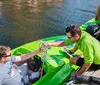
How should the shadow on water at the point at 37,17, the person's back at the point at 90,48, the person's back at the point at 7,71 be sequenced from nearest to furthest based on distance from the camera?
the person's back at the point at 7,71, the person's back at the point at 90,48, the shadow on water at the point at 37,17

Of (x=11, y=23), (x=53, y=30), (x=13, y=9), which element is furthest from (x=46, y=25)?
(x=13, y=9)

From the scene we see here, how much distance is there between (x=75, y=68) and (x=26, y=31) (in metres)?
7.06

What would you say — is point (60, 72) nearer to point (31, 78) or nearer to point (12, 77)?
point (31, 78)

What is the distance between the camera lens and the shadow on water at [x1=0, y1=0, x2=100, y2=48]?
41.0 feet

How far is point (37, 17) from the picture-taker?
16062 mm

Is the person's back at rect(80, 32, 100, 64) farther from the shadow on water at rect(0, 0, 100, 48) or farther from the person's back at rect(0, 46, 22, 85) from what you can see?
the shadow on water at rect(0, 0, 100, 48)

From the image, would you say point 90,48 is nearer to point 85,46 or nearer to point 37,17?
point 85,46

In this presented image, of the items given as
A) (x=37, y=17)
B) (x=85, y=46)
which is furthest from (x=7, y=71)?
(x=37, y=17)

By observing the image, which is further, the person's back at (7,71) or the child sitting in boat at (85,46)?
the child sitting in boat at (85,46)

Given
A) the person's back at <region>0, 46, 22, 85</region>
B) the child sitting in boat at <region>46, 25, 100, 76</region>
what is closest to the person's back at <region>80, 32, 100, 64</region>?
the child sitting in boat at <region>46, 25, 100, 76</region>

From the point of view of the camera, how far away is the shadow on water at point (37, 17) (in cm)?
1251

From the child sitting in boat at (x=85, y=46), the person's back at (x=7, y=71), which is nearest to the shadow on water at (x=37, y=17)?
the child sitting in boat at (x=85, y=46)

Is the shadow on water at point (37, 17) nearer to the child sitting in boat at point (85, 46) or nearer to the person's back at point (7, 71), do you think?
the child sitting in boat at point (85, 46)

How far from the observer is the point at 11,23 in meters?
14.4
